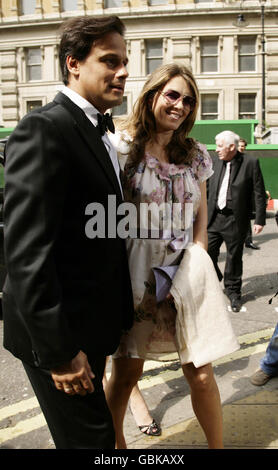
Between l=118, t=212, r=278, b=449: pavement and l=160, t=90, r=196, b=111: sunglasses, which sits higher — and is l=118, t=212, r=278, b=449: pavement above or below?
below

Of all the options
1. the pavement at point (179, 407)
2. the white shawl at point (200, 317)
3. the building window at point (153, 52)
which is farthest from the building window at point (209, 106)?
the white shawl at point (200, 317)

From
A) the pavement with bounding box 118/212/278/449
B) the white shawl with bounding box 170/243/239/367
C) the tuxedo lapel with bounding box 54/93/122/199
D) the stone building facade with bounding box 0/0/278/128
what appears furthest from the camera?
the stone building facade with bounding box 0/0/278/128

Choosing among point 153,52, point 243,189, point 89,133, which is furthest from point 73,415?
point 153,52

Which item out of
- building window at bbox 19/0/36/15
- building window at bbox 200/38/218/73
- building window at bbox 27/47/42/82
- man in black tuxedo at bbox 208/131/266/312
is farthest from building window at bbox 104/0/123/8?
man in black tuxedo at bbox 208/131/266/312

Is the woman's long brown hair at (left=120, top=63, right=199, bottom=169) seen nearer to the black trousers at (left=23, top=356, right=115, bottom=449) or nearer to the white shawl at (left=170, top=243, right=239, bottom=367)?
the white shawl at (left=170, top=243, right=239, bottom=367)

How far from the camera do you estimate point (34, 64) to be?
30.9 m

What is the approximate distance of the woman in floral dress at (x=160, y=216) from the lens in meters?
2.15

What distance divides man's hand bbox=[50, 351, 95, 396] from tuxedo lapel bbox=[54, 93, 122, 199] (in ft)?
2.04

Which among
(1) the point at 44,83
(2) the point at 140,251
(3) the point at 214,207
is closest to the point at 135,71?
(1) the point at 44,83

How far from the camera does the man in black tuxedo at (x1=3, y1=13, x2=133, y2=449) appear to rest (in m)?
1.35

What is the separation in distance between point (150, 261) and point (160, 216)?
224mm

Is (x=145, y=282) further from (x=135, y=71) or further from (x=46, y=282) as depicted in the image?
(x=135, y=71)

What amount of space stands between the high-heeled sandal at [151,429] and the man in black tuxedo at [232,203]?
2968 mm

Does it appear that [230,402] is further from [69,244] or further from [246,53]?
[246,53]
